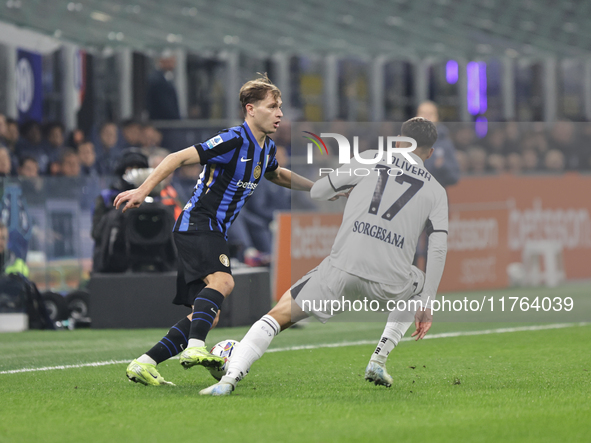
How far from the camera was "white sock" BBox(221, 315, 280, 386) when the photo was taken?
203 inches

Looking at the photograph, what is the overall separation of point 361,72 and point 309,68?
1392 millimetres

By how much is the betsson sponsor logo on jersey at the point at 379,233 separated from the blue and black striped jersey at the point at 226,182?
71 cm

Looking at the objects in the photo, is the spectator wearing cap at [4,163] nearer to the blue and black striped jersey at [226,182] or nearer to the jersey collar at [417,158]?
the blue and black striped jersey at [226,182]

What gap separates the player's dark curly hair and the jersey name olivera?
0.80 ft

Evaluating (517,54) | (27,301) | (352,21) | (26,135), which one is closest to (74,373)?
(27,301)

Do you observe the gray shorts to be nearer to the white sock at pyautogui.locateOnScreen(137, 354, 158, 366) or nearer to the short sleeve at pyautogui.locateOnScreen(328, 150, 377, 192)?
the short sleeve at pyautogui.locateOnScreen(328, 150, 377, 192)

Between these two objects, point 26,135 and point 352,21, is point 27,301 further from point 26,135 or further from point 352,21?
point 352,21

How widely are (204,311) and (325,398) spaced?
83 cm

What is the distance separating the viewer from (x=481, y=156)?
13375mm

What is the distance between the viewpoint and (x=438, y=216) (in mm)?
5324

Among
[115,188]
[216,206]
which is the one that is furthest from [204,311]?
[115,188]

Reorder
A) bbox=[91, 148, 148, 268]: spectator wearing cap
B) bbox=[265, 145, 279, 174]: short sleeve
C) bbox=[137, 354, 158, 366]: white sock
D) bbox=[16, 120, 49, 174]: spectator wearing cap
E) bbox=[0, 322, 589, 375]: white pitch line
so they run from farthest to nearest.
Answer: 1. bbox=[16, 120, 49, 174]: spectator wearing cap
2. bbox=[91, 148, 148, 268]: spectator wearing cap
3. bbox=[0, 322, 589, 375]: white pitch line
4. bbox=[265, 145, 279, 174]: short sleeve
5. bbox=[137, 354, 158, 366]: white sock

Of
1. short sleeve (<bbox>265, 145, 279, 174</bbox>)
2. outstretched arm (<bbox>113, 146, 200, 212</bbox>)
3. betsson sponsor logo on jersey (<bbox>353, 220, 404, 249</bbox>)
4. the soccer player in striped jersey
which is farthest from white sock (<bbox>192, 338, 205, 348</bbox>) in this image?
short sleeve (<bbox>265, 145, 279, 174</bbox>)

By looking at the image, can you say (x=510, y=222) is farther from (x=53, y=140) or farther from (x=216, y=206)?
(x=216, y=206)
